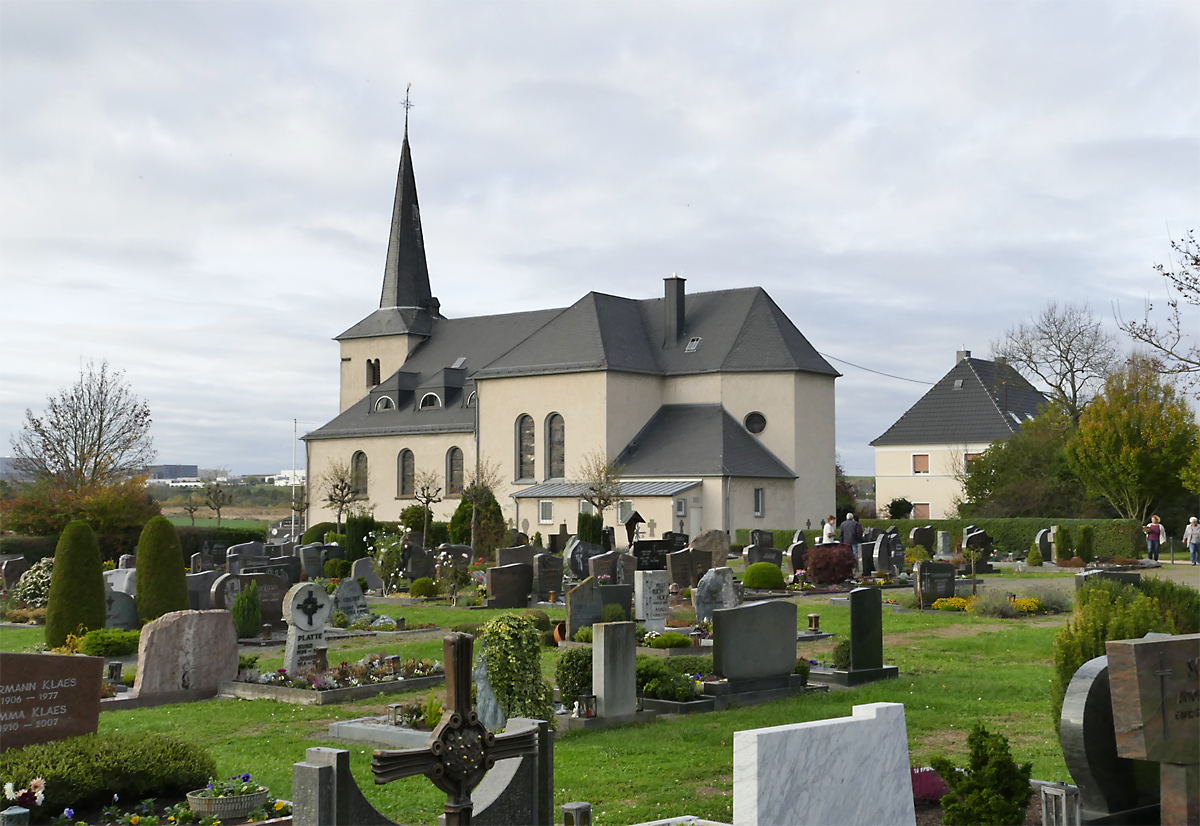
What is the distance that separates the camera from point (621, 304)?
50531 mm

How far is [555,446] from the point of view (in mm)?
47844

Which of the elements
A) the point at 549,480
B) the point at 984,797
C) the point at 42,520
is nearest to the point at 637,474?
the point at 549,480

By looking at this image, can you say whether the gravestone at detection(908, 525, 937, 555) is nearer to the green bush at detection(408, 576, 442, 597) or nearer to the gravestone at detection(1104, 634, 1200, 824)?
the green bush at detection(408, 576, 442, 597)

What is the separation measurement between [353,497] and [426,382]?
7775mm

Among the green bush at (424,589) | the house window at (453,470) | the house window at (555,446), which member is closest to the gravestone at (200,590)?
the green bush at (424,589)

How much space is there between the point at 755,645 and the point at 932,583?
1069 centimetres

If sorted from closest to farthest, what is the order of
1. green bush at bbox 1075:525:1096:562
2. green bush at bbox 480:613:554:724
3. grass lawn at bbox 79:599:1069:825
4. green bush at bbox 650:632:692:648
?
grass lawn at bbox 79:599:1069:825
green bush at bbox 480:613:554:724
green bush at bbox 650:632:692:648
green bush at bbox 1075:525:1096:562

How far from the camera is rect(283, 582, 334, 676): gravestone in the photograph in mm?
13773

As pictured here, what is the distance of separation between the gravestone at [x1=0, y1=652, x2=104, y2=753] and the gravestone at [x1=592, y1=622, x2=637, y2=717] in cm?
455

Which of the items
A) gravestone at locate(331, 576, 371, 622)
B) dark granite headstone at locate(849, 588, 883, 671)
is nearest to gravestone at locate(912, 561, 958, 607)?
dark granite headstone at locate(849, 588, 883, 671)

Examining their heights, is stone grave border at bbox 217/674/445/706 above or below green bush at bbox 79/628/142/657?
below

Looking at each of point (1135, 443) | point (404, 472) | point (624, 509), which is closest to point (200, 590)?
point (624, 509)

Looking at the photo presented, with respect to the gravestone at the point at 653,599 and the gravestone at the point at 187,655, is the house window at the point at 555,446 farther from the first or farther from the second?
the gravestone at the point at 187,655

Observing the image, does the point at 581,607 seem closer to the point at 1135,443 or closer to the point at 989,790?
the point at 989,790
